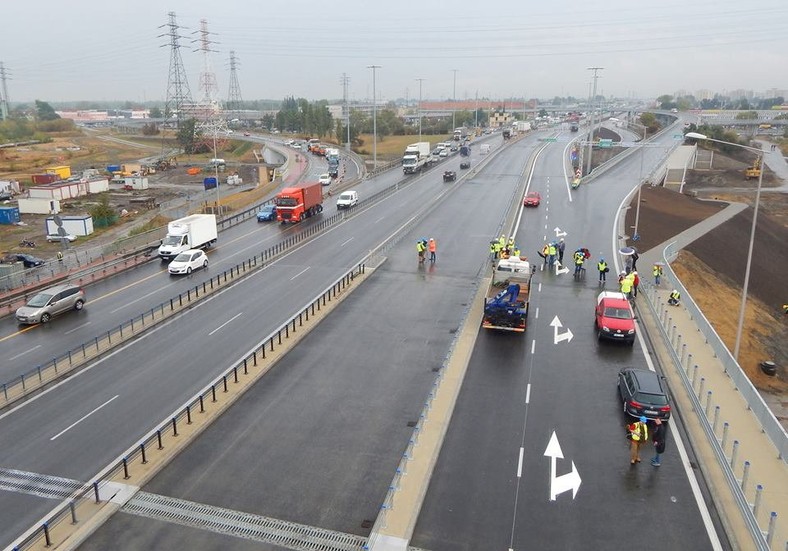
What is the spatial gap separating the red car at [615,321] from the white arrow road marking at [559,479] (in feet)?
29.3

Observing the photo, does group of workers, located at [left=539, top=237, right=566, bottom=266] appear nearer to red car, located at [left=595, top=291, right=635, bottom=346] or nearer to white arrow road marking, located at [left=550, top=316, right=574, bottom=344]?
white arrow road marking, located at [left=550, top=316, right=574, bottom=344]

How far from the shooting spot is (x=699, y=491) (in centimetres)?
1512

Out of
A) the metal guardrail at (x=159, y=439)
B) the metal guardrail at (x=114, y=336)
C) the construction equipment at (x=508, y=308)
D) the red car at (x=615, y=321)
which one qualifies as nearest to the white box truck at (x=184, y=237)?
the metal guardrail at (x=114, y=336)

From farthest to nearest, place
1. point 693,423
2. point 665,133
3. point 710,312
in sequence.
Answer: point 665,133
point 710,312
point 693,423

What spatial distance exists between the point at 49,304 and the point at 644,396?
87.2ft

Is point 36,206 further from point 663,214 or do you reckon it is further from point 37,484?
point 663,214

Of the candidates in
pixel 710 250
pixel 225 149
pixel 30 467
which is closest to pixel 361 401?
pixel 30 467

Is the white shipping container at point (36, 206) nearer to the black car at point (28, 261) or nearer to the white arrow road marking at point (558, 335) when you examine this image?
the black car at point (28, 261)

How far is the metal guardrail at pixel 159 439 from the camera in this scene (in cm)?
1372

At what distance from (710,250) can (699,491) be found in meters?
37.3

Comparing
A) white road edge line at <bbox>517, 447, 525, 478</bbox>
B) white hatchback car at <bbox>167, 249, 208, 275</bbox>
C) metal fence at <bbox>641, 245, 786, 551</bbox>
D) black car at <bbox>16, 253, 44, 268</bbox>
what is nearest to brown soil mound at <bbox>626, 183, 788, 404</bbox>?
metal fence at <bbox>641, 245, 786, 551</bbox>

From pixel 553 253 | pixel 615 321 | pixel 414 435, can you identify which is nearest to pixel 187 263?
pixel 553 253

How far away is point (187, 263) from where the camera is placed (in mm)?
37312

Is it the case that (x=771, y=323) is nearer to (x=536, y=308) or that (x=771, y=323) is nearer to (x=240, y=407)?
(x=536, y=308)
